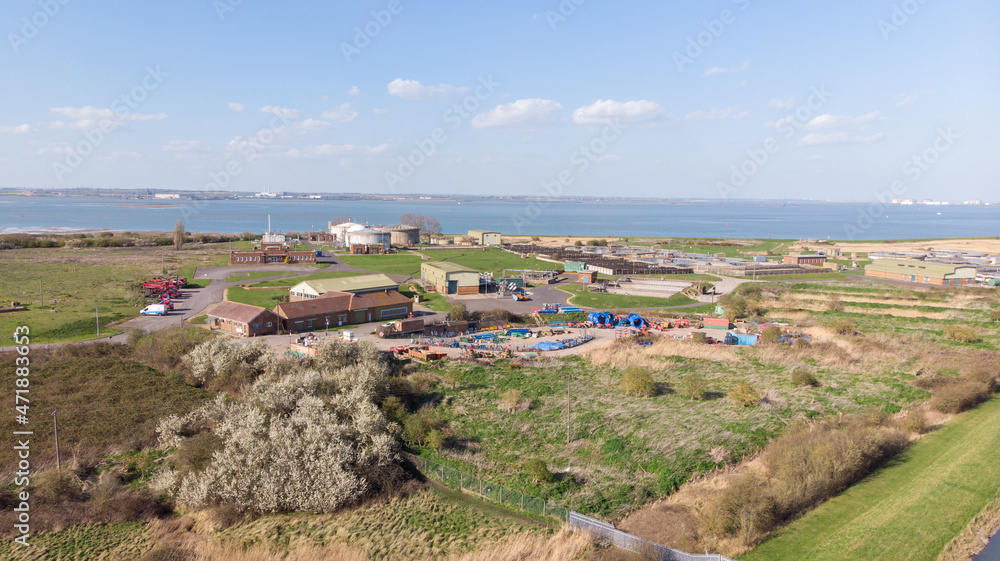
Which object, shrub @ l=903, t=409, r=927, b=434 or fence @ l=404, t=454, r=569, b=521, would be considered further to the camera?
shrub @ l=903, t=409, r=927, b=434

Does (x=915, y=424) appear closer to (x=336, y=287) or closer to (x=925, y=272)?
(x=336, y=287)

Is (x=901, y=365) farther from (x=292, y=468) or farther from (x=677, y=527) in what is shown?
(x=292, y=468)

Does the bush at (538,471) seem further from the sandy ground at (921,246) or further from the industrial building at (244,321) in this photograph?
the sandy ground at (921,246)

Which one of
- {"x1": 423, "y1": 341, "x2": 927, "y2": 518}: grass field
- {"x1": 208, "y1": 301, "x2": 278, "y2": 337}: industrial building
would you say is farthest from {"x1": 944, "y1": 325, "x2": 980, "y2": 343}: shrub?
{"x1": 208, "y1": 301, "x2": 278, "y2": 337}: industrial building

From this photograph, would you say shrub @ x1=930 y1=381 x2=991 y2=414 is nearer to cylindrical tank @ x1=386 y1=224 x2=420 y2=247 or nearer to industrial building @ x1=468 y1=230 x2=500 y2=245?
Result: industrial building @ x1=468 y1=230 x2=500 y2=245

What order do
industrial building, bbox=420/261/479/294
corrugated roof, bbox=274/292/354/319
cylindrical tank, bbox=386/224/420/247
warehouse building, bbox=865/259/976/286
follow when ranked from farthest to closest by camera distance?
cylindrical tank, bbox=386/224/420/247 → warehouse building, bbox=865/259/976/286 → industrial building, bbox=420/261/479/294 → corrugated roof, bbox=274/292/354/319

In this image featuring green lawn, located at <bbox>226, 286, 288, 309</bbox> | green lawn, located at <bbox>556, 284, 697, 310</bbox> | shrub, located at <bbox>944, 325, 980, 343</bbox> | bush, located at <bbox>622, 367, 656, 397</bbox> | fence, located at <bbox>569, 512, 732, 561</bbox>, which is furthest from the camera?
green lawn, located at <bbox>556, 284, 697, 310</bbox>

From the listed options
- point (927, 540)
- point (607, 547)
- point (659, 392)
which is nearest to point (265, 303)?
point (659, 392)
